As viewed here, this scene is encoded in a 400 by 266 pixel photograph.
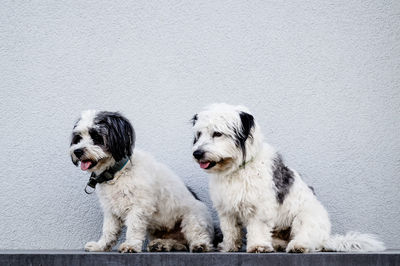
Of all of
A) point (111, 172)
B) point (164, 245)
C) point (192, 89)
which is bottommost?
point (164, 245)

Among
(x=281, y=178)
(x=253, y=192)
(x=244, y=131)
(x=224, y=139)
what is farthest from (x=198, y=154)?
(x=281, y=178)

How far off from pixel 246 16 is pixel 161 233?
240 cm

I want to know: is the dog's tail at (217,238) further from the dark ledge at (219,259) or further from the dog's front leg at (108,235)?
the dog's front leg at (108,235)

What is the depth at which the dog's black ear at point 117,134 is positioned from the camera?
3.66 meters

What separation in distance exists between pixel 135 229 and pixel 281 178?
124 cm

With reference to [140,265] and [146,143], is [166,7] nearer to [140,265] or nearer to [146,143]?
[146,143]

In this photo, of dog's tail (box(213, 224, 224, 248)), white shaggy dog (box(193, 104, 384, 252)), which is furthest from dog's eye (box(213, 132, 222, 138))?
dog's tail (box(213, 224, 224, 248))

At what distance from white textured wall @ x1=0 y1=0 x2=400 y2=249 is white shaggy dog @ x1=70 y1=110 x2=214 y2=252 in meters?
0.78

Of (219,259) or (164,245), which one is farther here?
(164,245)

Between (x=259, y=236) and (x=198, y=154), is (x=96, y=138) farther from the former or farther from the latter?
(x=259, y=236)

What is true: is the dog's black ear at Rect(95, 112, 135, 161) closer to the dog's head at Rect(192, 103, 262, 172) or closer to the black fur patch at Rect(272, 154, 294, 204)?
the dog's head at Rect(192, 103, 262, 172)

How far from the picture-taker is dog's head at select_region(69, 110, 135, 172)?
11.8 feet

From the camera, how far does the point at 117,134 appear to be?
3672 mm

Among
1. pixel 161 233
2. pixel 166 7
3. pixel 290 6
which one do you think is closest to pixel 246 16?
pixel 290 6
